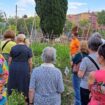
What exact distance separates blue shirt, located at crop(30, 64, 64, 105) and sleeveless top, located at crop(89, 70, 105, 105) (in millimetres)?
1008

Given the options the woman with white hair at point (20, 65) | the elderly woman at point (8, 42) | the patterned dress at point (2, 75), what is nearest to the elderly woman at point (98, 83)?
the patterned dress at point (2, 75)

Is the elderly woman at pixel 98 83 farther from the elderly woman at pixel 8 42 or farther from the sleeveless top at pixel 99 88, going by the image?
the elderly woman at pixel 8 42

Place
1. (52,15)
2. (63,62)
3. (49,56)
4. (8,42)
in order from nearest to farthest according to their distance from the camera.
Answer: (49,56) < (8,42) < (63,62) < (52,15)

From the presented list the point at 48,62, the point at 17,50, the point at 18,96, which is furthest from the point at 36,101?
the point at 17,50

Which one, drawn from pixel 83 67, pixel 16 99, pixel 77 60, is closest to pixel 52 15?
pixel 77 60

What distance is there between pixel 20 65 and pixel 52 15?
62.4 feet

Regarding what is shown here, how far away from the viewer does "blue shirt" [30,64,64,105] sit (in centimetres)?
528

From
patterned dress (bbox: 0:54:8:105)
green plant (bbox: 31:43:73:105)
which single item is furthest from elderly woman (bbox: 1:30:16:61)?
patterned dress (bbox: 0:54:8:105)

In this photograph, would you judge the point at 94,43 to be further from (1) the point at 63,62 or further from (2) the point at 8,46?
(1) the point at 63,62

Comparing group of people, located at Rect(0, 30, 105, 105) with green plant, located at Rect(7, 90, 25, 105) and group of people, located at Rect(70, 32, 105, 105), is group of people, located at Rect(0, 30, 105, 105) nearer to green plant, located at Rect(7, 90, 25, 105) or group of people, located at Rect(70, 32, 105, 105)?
group of people, located at Rect(70, 32, 105, 105)

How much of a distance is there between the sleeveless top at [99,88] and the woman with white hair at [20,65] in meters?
3.56

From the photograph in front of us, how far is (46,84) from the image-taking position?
5.31 m

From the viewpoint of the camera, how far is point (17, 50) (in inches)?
305

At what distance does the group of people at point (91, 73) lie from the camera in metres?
4.29
